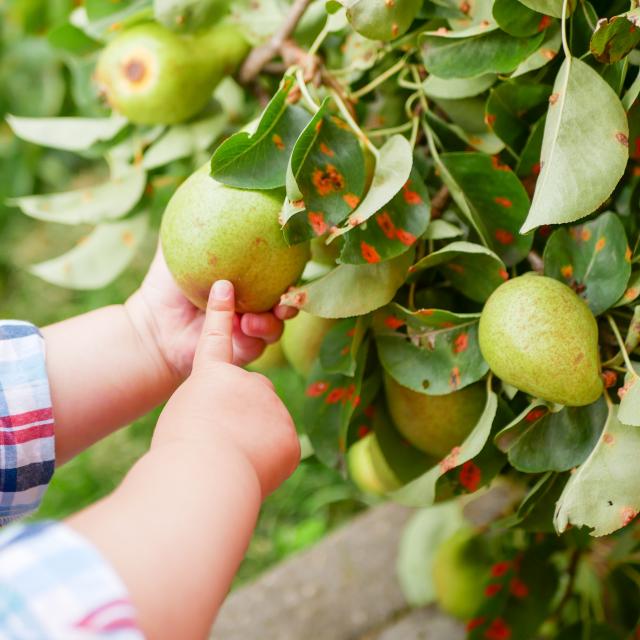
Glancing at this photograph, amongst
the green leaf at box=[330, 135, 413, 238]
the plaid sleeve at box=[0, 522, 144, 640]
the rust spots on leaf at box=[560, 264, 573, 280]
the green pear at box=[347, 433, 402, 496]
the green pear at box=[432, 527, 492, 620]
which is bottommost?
the green pear at box=[432, 527, 492, 620]

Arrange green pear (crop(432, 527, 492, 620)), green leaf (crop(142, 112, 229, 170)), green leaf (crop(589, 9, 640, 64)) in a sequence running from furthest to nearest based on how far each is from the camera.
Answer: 1. green pear (crop(432, 527, 492, 620))
2. green leaf (crop(142, 112, 229, 170))
3. green leaf (crop(589, 9, 640, 64))

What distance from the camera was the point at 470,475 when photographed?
2.30 ft

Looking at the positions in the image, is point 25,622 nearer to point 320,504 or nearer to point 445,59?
point 445,59

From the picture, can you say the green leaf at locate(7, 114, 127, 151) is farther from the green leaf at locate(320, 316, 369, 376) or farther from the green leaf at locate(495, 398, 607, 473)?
the green leaf at locate(495, 398, 607, 473)

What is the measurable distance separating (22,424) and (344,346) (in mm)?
277

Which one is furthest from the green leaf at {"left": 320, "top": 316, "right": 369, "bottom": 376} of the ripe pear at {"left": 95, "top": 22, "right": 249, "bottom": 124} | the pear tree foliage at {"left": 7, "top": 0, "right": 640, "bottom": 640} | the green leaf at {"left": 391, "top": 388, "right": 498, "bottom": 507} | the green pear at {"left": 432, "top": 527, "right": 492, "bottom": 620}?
the green pear at {"left": 432, "top": 527, "right": 492, "bottom": 620}

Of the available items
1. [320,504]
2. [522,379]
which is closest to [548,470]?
[522,379]

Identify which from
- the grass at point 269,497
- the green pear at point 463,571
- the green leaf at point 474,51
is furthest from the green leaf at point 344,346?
the grass at point 269,497

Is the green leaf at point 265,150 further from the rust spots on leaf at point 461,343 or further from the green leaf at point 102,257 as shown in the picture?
the green leaf at point 102,257

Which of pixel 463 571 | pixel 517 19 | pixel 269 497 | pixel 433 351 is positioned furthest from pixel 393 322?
pixel 269 497

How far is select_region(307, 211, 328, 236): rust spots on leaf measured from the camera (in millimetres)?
631

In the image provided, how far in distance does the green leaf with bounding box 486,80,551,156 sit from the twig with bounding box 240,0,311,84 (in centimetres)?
22

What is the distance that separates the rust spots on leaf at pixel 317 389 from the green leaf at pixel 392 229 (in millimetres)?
186

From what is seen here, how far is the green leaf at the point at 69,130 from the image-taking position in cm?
98
